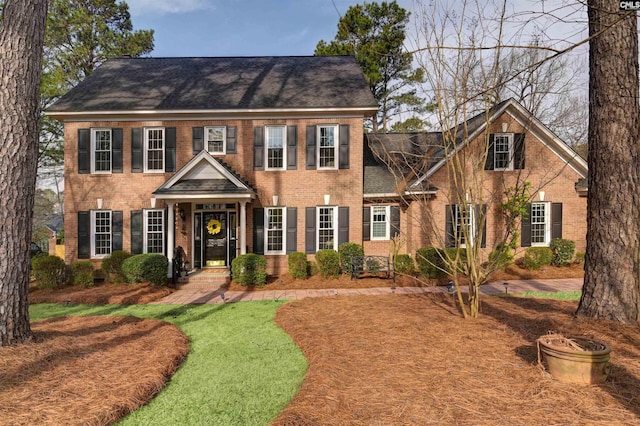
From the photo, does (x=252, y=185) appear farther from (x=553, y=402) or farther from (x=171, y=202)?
(x=553, y=402)

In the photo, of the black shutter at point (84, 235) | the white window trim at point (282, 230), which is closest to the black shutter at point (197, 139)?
the white window trim at point (282, 230)

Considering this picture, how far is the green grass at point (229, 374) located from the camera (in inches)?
140

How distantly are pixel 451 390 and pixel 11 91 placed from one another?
7.56 m

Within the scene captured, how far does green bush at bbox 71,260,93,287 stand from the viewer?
11336 millimetres

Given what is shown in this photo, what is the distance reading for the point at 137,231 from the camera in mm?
12617

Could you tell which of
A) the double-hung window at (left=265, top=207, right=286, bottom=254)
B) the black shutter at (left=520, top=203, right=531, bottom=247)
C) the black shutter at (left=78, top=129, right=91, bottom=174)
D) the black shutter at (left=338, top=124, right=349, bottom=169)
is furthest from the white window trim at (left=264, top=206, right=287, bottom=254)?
the black shutter at (left=520, top=203, right=531, bottom=247)

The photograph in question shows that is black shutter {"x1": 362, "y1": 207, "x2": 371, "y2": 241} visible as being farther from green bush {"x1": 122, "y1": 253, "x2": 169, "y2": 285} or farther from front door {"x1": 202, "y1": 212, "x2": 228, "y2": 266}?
green bush {"x1": 122, "y1": 253, "x2": 169, "y2": 285}

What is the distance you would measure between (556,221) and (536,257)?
2.07 m

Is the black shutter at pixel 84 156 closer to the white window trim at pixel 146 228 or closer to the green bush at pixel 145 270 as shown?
the white window trim at pixel 146 228

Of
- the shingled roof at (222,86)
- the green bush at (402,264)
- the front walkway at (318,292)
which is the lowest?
the front walkway at (318,292)

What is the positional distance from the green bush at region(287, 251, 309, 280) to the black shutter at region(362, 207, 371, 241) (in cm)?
282

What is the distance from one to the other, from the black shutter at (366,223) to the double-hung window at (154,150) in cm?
812

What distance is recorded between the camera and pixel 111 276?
11.4 metres

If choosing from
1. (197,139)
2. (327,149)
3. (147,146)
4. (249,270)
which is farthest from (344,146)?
(147,146)
